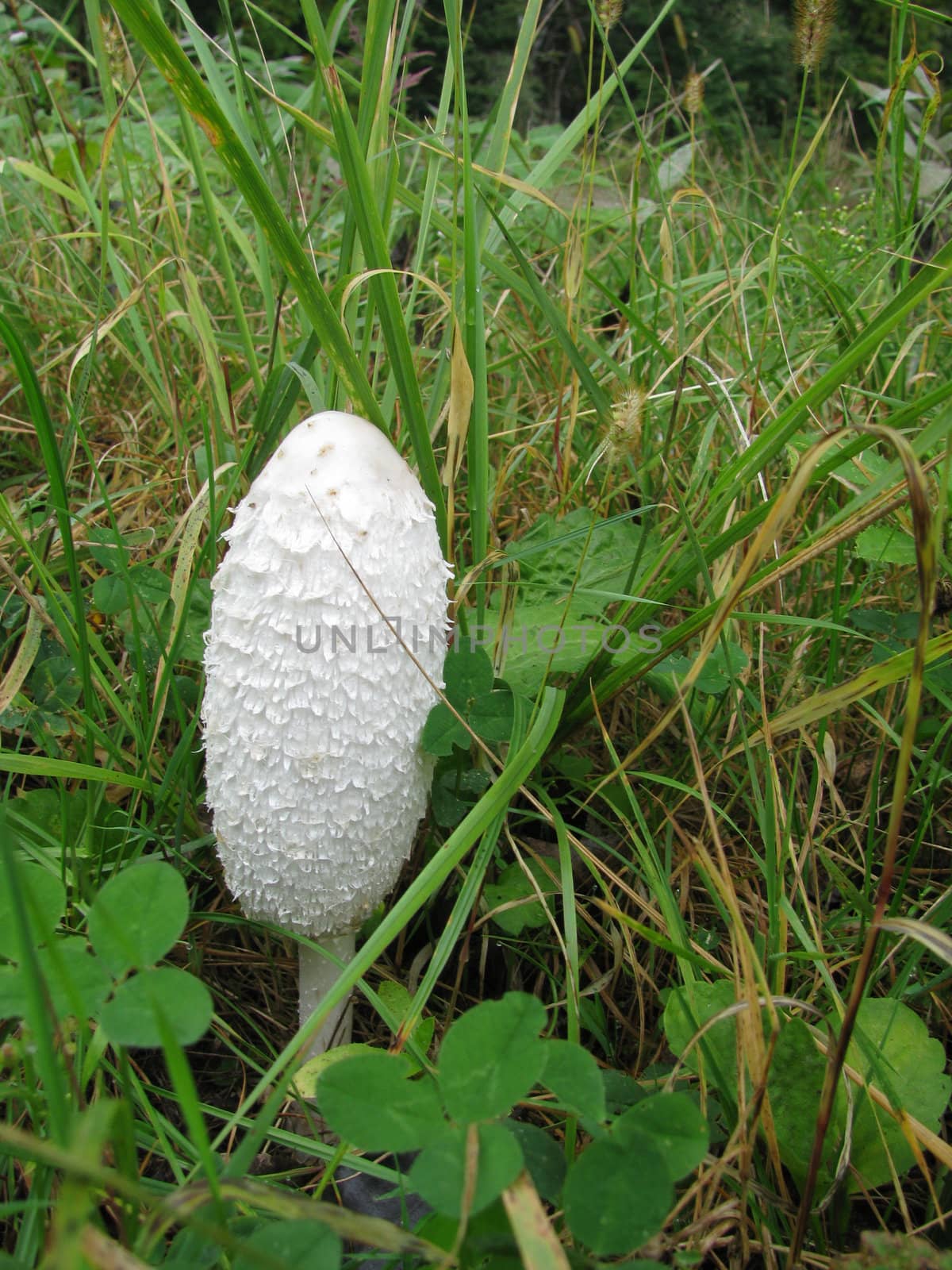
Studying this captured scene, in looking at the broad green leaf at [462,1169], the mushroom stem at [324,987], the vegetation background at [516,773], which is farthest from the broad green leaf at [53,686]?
the broad green leaf at [462,1169]

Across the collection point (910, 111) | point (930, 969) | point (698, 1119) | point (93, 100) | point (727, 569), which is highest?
point (93, 100)

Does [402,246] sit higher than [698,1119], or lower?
higher

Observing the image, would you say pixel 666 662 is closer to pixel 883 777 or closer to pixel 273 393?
pixel 883 777

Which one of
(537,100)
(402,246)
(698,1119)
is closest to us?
(698,1119)

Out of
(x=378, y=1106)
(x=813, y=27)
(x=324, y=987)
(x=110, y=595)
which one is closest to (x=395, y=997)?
(x=324, y=987)

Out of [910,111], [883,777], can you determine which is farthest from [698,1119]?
[910,111]

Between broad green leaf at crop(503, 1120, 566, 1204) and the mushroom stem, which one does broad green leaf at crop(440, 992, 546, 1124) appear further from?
the mushroom stem

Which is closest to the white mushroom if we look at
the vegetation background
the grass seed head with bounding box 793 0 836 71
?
the vegetation background
